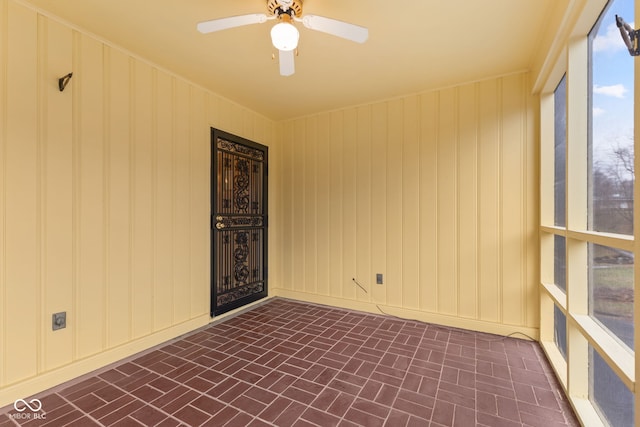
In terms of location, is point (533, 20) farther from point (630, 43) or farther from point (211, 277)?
point (211, 277)

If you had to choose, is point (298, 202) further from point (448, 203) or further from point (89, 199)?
point (89, 199)

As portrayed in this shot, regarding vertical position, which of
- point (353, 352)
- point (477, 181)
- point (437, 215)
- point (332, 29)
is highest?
point (332, 29)

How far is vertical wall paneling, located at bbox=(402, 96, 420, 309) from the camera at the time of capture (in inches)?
130

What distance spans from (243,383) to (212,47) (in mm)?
2693

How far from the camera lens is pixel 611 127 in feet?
5.08

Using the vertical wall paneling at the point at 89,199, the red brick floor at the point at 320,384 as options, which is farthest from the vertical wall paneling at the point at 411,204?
the vertical wall paneling at the point at 89,199

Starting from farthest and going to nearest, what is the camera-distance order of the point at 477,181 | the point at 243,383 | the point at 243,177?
the point at 243,177 < the point at 477,181 < the point at 243,383

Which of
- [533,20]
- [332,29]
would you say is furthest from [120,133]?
[533,20]

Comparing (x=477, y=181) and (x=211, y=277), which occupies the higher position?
(x=477, y=181)

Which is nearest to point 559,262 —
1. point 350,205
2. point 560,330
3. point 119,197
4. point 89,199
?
point 560,330

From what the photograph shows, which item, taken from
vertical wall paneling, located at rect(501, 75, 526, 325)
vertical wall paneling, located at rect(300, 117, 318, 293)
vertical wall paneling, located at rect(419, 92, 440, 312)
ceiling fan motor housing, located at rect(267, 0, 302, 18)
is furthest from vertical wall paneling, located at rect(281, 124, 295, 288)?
vertical wall paneling, located at rect(501, 75, 526, 325)

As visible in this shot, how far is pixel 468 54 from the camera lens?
2.54 meters

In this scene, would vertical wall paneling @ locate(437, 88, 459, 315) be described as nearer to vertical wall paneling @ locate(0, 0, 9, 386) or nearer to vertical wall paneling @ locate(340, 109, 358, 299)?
vertical wall paneling @ locate(340, 109, 358, 299)

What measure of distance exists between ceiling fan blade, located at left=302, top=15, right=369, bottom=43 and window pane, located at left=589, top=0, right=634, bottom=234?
4.09 feet
